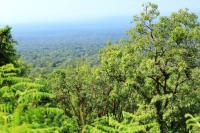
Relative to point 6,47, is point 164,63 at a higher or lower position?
lower

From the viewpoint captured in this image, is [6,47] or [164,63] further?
[6,47]

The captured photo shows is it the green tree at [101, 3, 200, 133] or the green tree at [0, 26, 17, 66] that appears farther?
the green tree at [0, 26, 17, 66]

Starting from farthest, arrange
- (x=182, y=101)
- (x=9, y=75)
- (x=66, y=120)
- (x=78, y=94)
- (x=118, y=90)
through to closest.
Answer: (x=78, y=94), (x=118, y=90), (x=182, y=101), (x=66, y=120), (x=9, y=75)

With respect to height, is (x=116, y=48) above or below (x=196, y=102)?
above

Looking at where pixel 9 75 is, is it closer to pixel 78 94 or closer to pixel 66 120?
pixel 66 120

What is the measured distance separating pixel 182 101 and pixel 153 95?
2.98m

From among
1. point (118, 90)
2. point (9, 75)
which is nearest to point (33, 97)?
point (9, 75)

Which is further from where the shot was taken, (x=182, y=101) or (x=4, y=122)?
(x=182, y=101)

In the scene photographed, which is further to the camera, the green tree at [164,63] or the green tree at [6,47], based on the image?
the green tree at [6,47]

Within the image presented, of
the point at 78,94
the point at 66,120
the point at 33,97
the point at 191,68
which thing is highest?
the point at 33,97

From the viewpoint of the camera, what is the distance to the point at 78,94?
137ft

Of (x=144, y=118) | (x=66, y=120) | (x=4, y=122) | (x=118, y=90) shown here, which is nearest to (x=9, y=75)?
(x=66, y=120)

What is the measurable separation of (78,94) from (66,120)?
112 ft

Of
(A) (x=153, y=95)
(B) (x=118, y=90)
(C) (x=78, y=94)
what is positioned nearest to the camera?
(A) (x=153, y=95)
